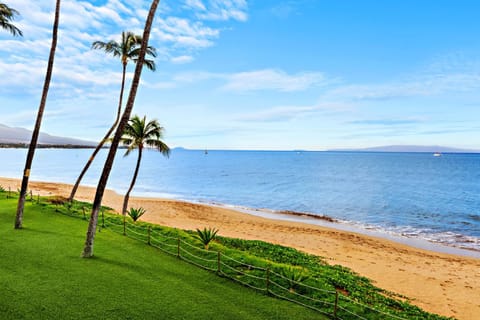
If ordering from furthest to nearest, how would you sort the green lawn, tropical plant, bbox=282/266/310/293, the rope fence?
tropical plant, bbox=282/266/310/293
the rope fence
the green lawn

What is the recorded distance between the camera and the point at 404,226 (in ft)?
102

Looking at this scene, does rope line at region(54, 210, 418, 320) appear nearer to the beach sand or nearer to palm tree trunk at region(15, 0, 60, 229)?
palm tree trunk at region(15, 0, 60, 229)

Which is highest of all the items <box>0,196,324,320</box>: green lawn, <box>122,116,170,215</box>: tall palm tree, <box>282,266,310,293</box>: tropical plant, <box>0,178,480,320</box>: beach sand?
<box>122,116,170,215</box>: tall palm tree

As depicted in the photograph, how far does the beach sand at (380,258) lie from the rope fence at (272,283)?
4892 mm

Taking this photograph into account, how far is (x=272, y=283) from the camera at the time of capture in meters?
9.94

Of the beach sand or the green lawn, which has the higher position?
the green lawn

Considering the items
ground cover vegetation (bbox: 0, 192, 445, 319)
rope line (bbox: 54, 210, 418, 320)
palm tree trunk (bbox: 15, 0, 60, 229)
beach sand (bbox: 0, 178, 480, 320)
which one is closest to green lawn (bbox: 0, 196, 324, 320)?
ground cover vegetation (bbox: 0, 192, 445, 319)

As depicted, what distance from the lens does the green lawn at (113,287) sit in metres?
7.61

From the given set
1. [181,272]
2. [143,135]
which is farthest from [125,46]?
[181,272]

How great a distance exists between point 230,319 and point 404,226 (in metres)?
29.0

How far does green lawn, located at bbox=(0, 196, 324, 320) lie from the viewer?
7.61 meters

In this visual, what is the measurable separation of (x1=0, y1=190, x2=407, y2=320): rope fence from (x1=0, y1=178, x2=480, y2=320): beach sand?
4892 mm

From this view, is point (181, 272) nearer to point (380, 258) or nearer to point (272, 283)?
point (272, 283)

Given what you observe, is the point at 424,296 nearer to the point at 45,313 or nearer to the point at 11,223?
the point at 45,313
